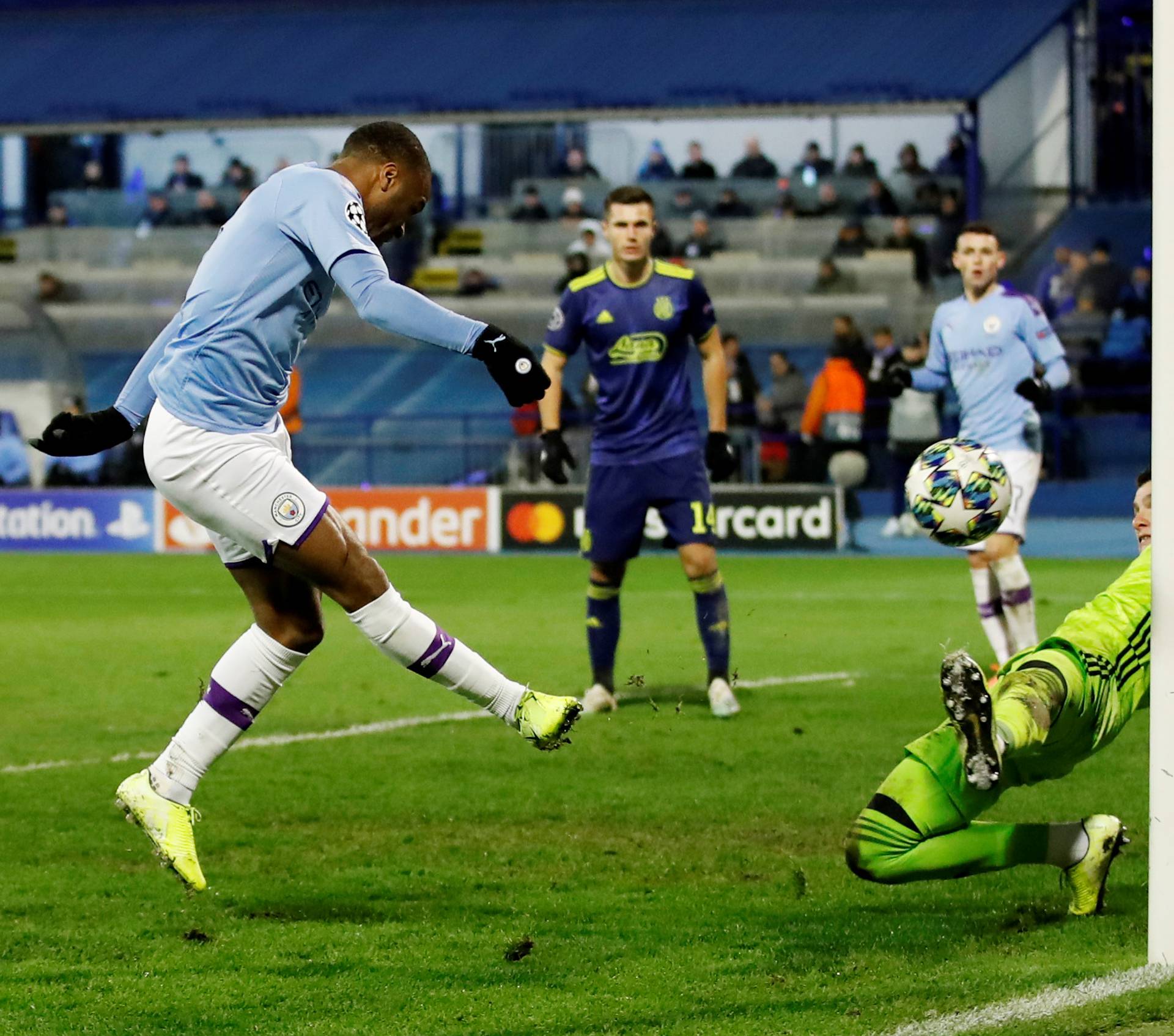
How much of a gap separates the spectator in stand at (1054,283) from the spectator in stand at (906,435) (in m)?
2.74

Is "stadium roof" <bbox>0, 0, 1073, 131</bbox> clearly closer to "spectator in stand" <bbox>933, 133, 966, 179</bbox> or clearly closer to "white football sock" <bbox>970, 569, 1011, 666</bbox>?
"spectator in stand" <bbox>933, 133, 966, 179</bbox>

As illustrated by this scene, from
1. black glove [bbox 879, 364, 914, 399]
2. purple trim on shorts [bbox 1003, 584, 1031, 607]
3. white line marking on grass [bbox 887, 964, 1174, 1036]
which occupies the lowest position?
white line marking on grass [bbox 887, 964, 1174, 1036]

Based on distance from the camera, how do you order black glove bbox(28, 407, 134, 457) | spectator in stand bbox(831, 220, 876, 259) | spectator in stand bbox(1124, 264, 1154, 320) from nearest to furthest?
black glove bbox(28, 407, 134, 457) → spectator in stand bbox(1124, 264, 1154, 320) → spectator in stand bbox(831, 220, 876, 259)

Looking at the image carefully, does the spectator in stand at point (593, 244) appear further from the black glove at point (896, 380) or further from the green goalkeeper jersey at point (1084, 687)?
the green goalkeeper jersey at point (1084, 687)

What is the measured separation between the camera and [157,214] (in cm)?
2869

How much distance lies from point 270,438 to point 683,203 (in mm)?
Answer: 21590

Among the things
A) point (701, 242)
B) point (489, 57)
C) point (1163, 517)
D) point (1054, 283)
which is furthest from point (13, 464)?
point (1163, 517)

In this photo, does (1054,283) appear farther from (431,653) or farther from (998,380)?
(431,653)

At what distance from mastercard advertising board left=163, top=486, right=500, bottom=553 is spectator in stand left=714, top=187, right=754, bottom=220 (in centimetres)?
692

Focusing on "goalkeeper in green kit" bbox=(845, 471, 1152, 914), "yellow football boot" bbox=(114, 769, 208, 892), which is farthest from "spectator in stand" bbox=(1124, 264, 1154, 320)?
"yellow football boot" bbox=(114, 769, 208, 892)

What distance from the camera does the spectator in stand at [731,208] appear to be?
2592cm

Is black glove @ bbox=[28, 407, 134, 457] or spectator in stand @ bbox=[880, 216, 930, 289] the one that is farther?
spectator in stand @ bbox=[880, 216, 930, 289]

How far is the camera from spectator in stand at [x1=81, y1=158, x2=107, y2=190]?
29734mm

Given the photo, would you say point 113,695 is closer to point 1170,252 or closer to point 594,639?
point 594,639
